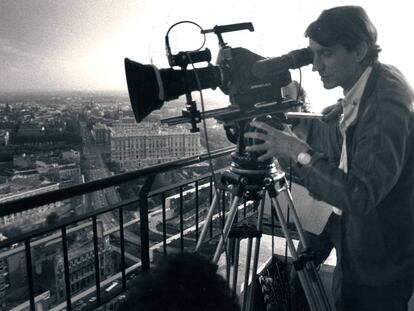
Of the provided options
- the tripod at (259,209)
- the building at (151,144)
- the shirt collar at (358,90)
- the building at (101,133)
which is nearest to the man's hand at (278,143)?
the tripod at (259,209)

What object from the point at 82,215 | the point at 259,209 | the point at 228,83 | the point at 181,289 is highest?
the point at 228,83

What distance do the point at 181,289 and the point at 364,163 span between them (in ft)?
2.50

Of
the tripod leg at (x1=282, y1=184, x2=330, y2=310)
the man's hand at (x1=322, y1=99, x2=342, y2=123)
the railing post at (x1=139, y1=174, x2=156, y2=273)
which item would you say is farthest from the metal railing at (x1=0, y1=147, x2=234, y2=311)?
the man's hand at (x1=322, y1=99, x2=342, y2=123)

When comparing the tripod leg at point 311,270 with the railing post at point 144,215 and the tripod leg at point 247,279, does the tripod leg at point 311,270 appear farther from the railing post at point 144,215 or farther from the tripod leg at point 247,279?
the railing post at point 144,215

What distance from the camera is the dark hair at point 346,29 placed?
3.91ft

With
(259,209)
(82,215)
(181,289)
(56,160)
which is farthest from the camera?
(56,160)

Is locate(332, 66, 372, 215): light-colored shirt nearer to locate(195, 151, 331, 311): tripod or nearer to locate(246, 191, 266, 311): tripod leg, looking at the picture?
locate(195, 151, 331, 311): tripod

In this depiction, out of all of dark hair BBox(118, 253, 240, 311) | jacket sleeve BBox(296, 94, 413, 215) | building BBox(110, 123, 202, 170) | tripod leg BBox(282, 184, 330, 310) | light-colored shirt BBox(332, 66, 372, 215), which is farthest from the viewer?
building BBox(110, 123, 202, 170)

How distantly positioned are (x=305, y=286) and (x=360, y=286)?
21cm

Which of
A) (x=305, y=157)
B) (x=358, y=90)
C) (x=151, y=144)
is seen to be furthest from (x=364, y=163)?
(x=151, y=144)

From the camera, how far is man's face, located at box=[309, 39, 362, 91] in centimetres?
123

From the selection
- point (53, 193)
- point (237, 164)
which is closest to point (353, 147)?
point (237, 164)

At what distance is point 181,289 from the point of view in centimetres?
58

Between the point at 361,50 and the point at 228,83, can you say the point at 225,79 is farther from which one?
the point at 361,50
